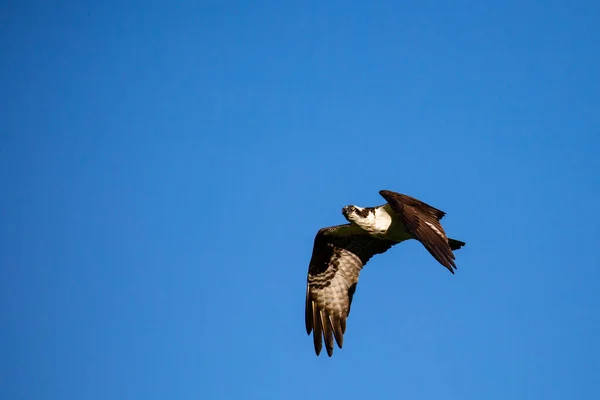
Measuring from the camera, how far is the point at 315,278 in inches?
656

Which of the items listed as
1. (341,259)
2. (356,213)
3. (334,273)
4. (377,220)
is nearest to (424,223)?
(377,220)

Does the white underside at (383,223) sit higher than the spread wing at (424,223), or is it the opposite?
the white underside at (383,223)

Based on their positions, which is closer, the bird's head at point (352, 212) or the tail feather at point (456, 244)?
the tail feather at point (456, 244)

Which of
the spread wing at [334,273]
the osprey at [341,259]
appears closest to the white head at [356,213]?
the osprey at [341,259]

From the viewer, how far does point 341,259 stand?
54.3ft

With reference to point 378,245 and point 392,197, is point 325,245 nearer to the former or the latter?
point 378,245

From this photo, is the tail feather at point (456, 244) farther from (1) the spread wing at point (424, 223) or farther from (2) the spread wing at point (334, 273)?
(2) the spread wing at point (334, 273)

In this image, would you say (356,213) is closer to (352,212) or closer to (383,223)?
(352,212)

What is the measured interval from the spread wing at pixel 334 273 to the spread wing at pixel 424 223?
2368mm

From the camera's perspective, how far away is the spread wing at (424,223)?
39.4 feet

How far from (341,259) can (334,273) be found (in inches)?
12.9

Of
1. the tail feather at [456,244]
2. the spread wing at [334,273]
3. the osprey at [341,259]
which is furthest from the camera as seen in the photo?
the spread wing at [334,273]

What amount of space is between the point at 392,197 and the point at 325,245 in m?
3.10

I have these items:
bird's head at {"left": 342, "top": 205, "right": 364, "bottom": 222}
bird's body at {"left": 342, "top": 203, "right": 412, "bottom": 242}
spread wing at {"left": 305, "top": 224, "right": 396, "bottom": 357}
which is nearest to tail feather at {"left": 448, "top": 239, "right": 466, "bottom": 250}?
bird's body at {"left": 342, "top": 203, "right": 412, "bottom": 242}
